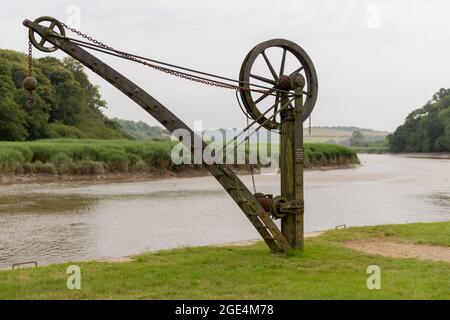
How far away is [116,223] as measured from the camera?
2092cm

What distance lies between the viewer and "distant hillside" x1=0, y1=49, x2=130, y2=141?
56.8m

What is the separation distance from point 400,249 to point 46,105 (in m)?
60.9

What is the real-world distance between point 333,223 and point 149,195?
13771 millimetres

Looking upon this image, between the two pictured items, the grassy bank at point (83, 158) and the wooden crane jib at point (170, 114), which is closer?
the wooden crane jib at point (170, 114)

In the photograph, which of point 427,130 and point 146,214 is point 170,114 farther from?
point 427,130

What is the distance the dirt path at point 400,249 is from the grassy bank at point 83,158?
102 feet

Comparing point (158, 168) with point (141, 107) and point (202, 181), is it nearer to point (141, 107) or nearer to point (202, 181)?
point (202, 181)

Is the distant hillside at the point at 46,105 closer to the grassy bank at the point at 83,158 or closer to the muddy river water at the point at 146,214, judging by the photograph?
the grassy bank at the point at 83,158

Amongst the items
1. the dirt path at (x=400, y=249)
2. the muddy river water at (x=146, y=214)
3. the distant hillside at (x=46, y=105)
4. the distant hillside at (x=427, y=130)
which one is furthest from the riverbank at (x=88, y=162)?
the distant hillside at (x=427, y=130)

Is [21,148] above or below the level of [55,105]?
below

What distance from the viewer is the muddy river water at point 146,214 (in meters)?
16.2

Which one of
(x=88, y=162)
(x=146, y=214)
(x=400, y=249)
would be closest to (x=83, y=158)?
(x=88, y=162)

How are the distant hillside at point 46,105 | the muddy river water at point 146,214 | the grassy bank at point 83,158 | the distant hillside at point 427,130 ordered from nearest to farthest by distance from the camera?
the muddy river water at point 146,214 → the grassy bank at point 83,158 → the distant hillside at point 46,105 → the distant hillside at point 427,130
